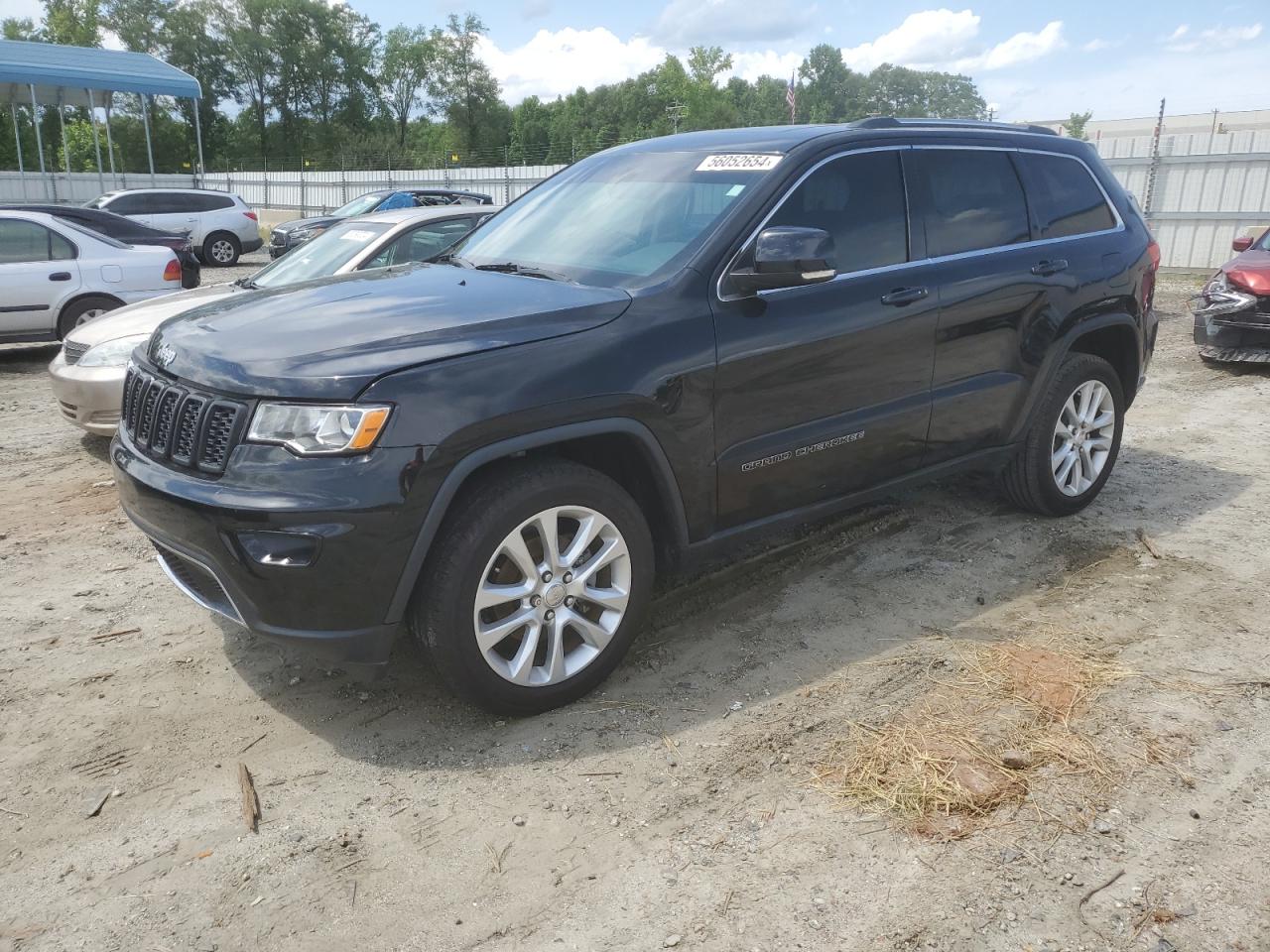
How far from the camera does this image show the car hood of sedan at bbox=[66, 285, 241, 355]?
20.5ft

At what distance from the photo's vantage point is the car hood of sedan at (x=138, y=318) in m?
6.26

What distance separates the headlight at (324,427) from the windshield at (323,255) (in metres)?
3.81

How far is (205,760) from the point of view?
3.15 metres

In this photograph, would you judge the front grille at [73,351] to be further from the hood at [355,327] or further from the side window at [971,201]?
the side window at [971,201]

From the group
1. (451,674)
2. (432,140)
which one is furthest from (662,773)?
(432,140)

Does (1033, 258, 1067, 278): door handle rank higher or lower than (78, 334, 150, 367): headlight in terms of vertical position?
higher

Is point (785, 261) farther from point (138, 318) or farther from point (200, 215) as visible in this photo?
point (200, 215)

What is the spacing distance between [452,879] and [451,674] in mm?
658

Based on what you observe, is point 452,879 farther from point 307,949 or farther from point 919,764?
point 919,764

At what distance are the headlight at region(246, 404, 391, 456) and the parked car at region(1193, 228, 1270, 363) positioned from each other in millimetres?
8744

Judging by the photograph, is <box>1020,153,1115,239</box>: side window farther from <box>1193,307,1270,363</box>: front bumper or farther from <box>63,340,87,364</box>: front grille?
<box>63,340,87,364</box>: front grille

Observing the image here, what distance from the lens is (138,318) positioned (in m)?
6.46

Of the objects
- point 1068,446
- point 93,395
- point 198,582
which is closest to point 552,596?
point 198,582

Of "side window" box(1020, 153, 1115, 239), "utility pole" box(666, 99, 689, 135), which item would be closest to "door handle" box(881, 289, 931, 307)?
"side window" box(1020, 153, 1115, 239)
